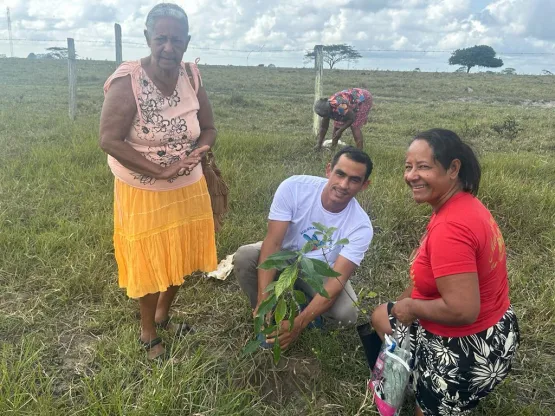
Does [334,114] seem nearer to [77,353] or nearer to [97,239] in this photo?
[97,239]

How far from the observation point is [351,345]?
2.40 meters

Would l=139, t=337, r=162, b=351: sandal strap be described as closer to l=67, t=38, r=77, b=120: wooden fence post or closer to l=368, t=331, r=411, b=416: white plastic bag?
l=368, t=331, r=411, b=416: white plastic bag

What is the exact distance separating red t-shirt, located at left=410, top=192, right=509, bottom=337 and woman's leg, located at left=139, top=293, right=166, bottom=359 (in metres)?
1.25

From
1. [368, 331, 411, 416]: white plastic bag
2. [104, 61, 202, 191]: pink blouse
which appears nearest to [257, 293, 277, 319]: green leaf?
[368, 331, 411, 416]: white plastic bag

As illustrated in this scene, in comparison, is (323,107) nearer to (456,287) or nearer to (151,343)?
(151,343)

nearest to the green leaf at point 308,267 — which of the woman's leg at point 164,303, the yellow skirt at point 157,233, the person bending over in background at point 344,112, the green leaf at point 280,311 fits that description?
the green leaf at point 280,311

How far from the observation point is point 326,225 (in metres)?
2.38

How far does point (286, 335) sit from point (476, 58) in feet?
147

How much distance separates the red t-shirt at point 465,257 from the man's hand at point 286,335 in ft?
2.01

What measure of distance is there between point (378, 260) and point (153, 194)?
72.4 inches

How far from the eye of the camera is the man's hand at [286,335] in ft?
6.85

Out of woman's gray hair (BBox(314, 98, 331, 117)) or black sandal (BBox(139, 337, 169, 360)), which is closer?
black sandal (BBox(139, 337, 169, 360))

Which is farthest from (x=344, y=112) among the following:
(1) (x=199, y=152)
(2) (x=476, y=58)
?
(2) (x=476, y=58)

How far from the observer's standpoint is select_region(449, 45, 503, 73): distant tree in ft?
132
